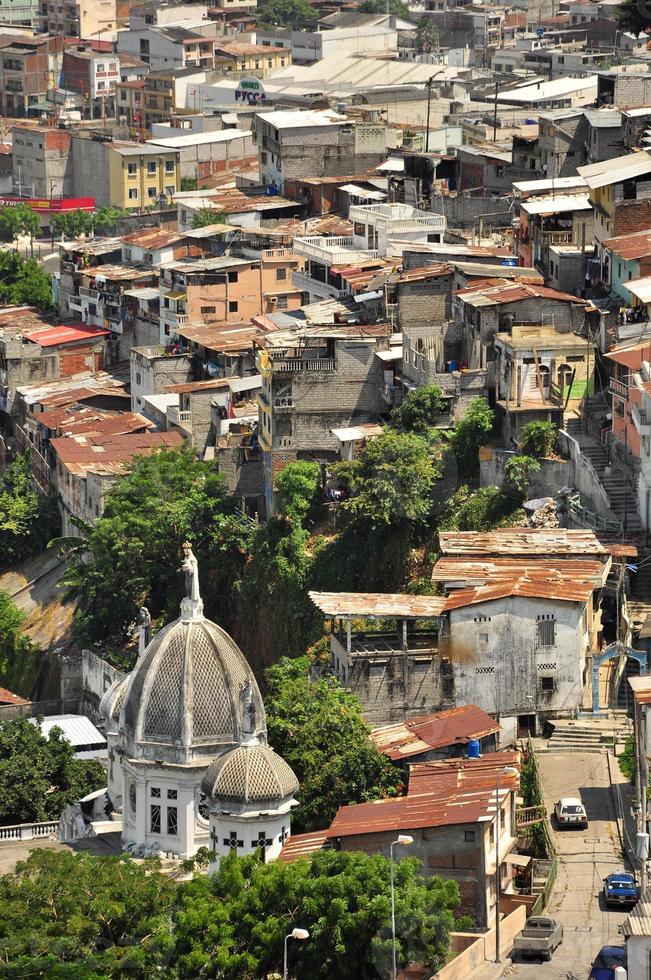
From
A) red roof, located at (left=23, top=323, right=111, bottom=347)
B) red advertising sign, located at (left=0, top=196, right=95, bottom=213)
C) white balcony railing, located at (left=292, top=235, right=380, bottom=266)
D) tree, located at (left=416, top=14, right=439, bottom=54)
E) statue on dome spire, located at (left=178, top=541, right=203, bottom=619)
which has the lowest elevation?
red roof, located at (left=23, top=323, right=111, bottom=347)

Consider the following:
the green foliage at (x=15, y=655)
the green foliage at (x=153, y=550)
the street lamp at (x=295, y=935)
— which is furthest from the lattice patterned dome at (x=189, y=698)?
the green foliage at (x=15, y=655)

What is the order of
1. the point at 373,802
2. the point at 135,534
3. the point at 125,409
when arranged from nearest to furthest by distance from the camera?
the point at 373,802 → the point at 135,534 → the point at 125,409

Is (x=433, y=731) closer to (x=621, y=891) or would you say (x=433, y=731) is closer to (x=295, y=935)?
(x=621, y=891)

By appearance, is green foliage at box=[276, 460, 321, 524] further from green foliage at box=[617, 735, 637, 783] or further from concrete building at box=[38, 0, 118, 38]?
concrete building at box=[38, 0, 118, 38]

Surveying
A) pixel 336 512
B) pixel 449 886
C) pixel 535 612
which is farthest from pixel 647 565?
pixel 449 886

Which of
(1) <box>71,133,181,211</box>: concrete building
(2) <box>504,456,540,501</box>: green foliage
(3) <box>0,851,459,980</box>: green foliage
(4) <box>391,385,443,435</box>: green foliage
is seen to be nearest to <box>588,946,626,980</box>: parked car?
(3) <box>0,851,459,980</box>: green foliage

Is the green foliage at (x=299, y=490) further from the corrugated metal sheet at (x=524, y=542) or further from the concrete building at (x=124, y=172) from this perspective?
the concrete building at (x=124, y=172)

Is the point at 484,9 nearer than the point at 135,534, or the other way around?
the point at 135,534

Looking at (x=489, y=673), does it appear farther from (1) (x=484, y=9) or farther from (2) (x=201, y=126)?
(1) (x=484, y=9)
